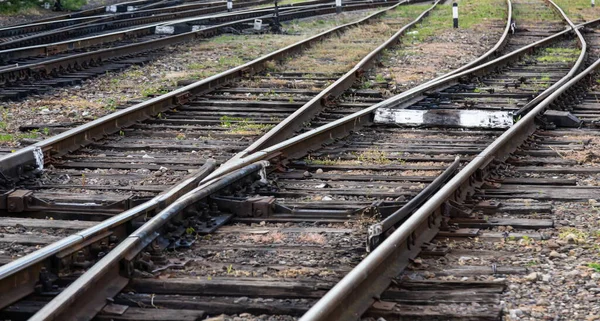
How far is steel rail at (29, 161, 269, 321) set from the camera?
4.80 m

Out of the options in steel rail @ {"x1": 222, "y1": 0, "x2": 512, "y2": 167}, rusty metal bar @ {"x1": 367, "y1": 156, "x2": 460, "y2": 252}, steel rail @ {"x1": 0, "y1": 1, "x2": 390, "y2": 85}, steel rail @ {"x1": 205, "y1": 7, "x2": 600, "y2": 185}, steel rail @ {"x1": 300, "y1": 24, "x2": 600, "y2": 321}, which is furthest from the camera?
steel rail @ {"x1": 0, "y1": 1, "x2": 390, "y2": 85}

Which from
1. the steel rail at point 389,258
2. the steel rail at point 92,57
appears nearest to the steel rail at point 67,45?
the steel rail at point 92,57

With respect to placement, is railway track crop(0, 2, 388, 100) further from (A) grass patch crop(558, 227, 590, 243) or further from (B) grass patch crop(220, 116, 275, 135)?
(A) grass patch crop(558, 227, 590, 243)

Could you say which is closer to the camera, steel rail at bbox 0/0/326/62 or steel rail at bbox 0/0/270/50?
steel rail at bbox 0/0/326/62

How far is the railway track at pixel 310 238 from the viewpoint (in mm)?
5148

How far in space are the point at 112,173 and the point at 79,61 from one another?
26.7 ft

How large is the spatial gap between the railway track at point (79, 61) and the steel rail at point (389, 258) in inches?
301

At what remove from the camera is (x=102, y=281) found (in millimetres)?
5301

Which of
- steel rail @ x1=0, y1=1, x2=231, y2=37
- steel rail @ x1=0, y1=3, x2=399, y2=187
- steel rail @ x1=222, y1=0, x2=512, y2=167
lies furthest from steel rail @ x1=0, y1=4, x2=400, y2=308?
steel rail @ x1=0, y1=1, x2=231, y2=37

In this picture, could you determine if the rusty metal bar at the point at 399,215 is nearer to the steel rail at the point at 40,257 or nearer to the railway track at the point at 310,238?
the railway track at the point at 310,238

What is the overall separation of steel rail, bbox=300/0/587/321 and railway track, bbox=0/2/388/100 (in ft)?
25.1

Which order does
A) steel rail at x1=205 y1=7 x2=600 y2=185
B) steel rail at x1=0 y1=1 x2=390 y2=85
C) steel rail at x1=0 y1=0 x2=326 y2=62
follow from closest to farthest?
steel rail at x1=205 y1=7 x2=600 y2=185 → steel rail at x1=0 y1=1 x2=390 y2=85 → steel rail at x1=0 y1=0 x2=326 y2=62

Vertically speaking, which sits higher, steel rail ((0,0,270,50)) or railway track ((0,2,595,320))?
steel rail ((0,0,270,50))

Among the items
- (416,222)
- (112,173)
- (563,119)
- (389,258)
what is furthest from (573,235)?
(563,119)
